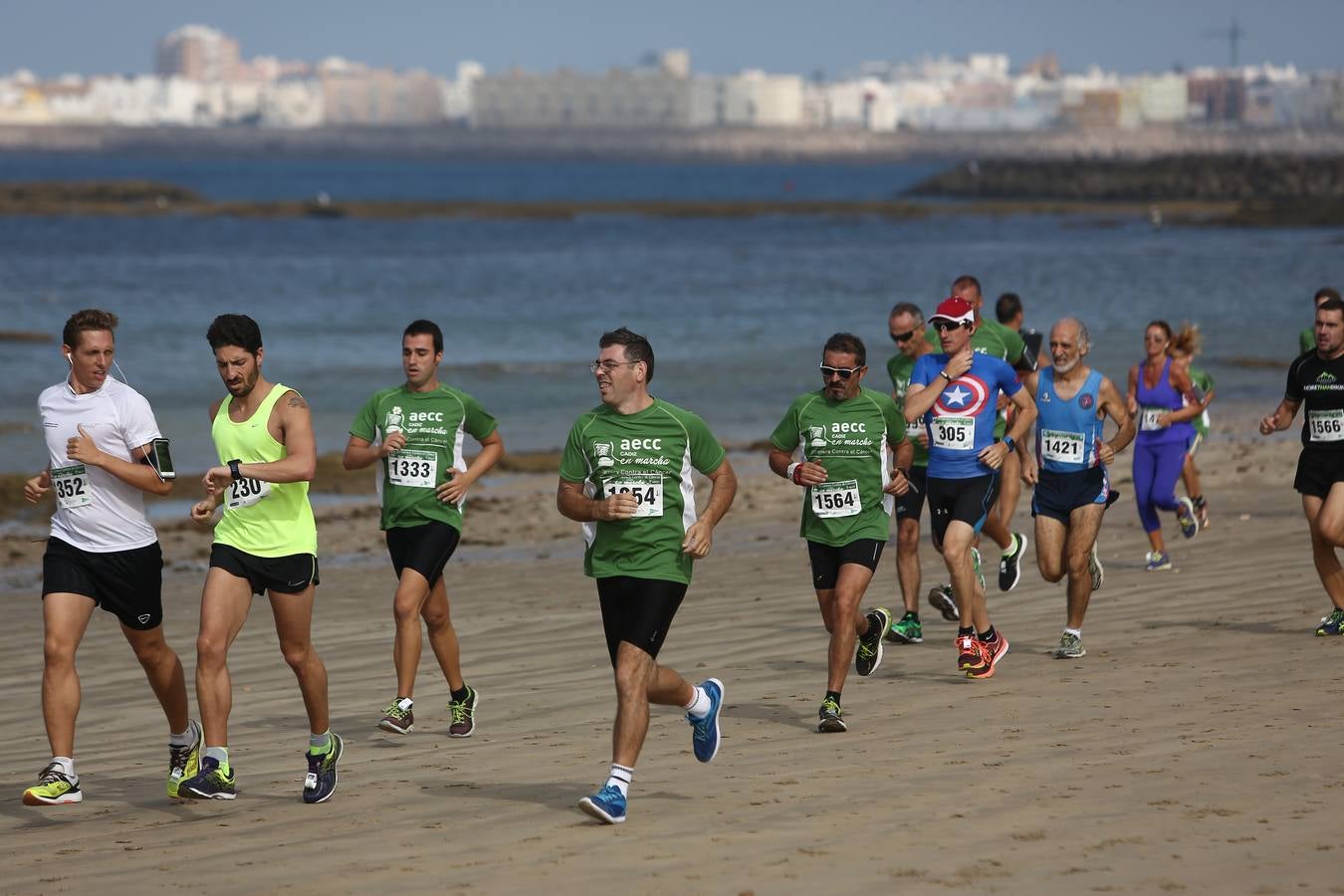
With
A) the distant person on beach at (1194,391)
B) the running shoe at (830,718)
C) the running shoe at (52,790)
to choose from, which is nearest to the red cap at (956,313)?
the running shoe at (830,718)

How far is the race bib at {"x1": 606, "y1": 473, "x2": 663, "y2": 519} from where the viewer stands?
677cm

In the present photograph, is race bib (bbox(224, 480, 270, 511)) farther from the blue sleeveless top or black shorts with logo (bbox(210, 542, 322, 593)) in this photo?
the blue sleeveless top

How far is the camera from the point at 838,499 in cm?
840

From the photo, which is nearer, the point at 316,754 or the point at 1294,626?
the point at 316,754

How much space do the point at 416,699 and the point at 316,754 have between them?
2324mm

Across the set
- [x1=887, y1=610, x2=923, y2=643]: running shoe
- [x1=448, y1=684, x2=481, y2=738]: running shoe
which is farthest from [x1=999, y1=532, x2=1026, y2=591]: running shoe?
[x1=448, y1=684, x2=481, y2=738]: running shoe

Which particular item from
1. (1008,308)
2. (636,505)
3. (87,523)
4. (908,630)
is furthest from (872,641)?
(1008,308)

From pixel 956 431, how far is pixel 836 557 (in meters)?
1.36

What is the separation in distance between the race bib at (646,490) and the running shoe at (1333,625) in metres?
4.94

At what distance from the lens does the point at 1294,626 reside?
409 inches

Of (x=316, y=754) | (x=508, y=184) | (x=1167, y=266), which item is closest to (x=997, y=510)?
(x=316, y=754)

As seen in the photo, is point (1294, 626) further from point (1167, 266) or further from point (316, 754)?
point (1167, 266)

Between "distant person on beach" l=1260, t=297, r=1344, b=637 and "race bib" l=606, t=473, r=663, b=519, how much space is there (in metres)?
4.45

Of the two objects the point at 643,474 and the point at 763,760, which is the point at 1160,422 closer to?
the point at 763,760
